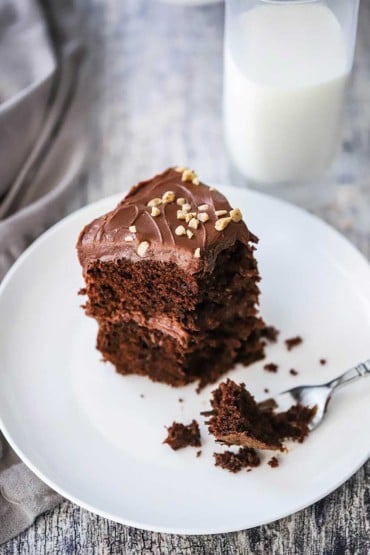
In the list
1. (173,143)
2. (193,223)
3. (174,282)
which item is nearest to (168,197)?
(193,223)

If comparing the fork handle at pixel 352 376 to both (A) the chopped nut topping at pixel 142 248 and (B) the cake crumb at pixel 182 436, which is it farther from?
(A) the chopped nut topping at pixel 142 248

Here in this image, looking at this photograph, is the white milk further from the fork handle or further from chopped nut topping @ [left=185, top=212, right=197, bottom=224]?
the fork handle

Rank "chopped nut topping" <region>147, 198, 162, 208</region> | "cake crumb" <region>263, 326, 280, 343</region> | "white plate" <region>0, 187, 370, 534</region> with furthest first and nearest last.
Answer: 1. "cake crumb" <region>263, 326, 280, 343</region>
2. "chopped nut topping" <region>147, 198, 162, 208</region>
3. "white plate" <region>0, 187, 370, 534</region>

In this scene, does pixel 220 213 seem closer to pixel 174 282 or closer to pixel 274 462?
pixel 174 282

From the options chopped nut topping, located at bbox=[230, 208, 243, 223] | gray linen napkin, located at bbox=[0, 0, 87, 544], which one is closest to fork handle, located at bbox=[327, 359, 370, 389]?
chopped nut topping, located at bbox=[230, 208, 243, 223]

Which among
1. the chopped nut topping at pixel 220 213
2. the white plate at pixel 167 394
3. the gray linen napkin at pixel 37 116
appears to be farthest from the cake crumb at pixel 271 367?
the gray linen napkin at pixel 37 116

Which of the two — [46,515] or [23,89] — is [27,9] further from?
[46,515]

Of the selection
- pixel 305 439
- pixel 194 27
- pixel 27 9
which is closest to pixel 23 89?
pixel 27 9

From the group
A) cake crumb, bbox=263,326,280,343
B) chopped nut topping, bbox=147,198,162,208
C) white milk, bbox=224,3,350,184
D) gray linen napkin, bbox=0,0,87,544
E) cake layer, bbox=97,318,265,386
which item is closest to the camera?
chopped nut topping, bbox=147,198,162,208
